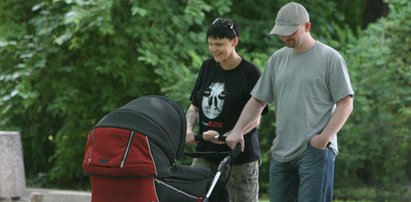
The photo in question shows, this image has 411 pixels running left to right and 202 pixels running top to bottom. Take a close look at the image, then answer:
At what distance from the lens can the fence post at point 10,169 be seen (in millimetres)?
11551

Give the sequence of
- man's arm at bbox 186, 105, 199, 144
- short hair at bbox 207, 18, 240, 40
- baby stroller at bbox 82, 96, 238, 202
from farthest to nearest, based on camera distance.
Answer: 1. man's arm at bbox 186, 105, 199, 144
2. short hair at bbox 207, 18, 240, 40
3. baby stroller at bbox 82, 96, 238, 202

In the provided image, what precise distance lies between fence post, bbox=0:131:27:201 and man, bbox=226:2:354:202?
232 inches

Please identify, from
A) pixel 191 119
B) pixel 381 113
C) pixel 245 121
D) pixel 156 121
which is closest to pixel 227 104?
pixel 245 121

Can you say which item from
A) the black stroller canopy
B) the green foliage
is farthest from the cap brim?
the green foliage

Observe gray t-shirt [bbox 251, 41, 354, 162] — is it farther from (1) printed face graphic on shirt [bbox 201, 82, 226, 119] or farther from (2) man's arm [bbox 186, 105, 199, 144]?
(2) man's arm [bbox 186, 105, 199, 144]

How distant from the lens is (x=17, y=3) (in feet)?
49.0

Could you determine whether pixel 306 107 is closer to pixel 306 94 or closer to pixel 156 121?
pixel 306 94

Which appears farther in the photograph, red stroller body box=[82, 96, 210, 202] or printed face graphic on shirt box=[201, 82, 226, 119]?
printed face graphic on shirt box=[201, 82, 226, 119]

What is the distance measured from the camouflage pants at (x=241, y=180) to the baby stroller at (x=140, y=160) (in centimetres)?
44

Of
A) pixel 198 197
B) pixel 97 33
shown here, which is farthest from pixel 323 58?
pixel 97 33

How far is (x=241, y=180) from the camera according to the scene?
6.70m

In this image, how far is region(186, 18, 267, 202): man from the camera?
660 centimetres

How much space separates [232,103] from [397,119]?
22.7 feet

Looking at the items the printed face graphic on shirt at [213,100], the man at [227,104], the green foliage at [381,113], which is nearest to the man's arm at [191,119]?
the man at [227,104]
